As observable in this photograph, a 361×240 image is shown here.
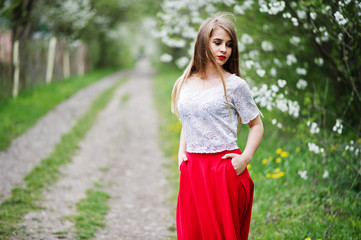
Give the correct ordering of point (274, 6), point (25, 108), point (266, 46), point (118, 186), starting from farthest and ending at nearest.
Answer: point (25, 108), point (266, 46), point (118, 186), point (274, 6)

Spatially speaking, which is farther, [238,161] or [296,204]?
[296,204]

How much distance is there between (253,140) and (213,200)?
0.47 metres

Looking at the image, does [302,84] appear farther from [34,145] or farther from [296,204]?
[34,145]

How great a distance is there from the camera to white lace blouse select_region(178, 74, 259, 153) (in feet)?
7.12

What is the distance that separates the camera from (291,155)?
4590 millimetres

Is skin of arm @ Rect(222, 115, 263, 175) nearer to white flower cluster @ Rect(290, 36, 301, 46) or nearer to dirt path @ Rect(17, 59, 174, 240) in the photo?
dirt path @ Rect(17, 59, 174, 240)

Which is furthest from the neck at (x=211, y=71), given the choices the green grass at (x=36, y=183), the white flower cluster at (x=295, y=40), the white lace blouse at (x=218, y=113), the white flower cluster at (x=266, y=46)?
the white flower cluster at (x=266, y=46)

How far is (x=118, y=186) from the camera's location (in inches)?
197

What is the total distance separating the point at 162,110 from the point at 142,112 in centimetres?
68

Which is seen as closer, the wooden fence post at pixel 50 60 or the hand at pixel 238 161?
the hand at pixel 238 161

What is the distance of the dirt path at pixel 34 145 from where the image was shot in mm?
4877

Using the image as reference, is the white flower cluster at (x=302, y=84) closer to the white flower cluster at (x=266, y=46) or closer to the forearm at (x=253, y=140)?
the white flower cluster at (x=266, y=46)

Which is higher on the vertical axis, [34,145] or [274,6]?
[274,6]

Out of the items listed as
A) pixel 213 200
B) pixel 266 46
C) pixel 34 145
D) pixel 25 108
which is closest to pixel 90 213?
pixel 213 200
